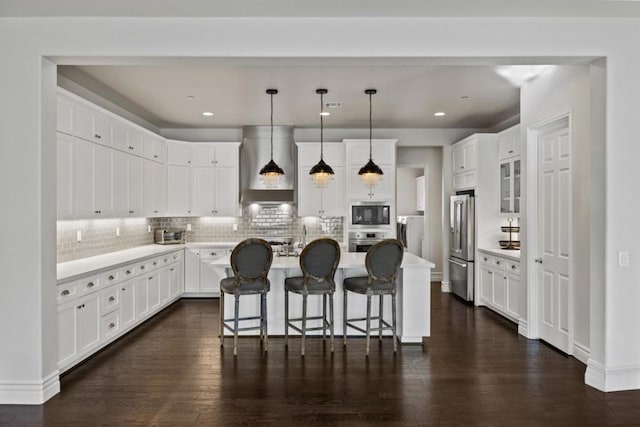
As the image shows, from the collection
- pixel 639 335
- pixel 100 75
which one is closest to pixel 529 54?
pixel 639 335

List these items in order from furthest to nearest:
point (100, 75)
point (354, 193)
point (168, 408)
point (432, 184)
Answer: point (432, 184) → point (354, 193) → point (100, 75) → point (168, 408)

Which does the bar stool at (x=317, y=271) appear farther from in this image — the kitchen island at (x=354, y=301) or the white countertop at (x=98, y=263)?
the white countertop at (x=98, y=263)

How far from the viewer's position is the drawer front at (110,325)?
4324mm

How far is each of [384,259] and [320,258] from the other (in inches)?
24.5

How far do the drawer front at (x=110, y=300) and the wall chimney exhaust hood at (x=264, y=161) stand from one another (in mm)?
3009

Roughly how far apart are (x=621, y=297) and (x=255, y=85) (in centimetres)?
407

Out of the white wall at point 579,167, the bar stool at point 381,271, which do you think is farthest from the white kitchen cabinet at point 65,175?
the white wall at point 579,167

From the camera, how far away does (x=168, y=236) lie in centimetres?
701

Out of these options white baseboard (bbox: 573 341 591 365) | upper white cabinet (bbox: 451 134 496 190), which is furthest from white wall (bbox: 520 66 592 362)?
upper white cabinet (bbox: 451 134 496 190)

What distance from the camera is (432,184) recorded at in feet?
27.9

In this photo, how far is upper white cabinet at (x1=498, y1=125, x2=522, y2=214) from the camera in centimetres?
579

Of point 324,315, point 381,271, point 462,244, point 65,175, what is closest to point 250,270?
point 324,315

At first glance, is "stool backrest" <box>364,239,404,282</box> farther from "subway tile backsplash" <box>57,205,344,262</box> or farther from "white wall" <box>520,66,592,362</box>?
"subway tile backsplash" <box>57,205,344,262</box>

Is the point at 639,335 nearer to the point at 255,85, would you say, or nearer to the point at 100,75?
the point at 255,85
